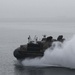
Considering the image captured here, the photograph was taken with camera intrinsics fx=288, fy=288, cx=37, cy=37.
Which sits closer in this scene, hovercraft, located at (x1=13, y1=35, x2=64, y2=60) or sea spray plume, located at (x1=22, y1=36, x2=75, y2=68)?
sea spray plume, located at (x1=22, y1=36, x2=75, y2=68)

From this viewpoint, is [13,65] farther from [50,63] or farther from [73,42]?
[73,42]

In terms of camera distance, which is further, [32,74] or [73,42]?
[73,42]

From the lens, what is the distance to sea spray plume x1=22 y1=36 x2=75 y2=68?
48812 mm

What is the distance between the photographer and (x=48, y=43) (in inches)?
2045

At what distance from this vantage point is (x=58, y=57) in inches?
1965

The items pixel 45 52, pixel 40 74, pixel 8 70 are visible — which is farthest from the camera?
pixel 45 52

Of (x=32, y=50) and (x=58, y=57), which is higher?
(x=32, y=50)

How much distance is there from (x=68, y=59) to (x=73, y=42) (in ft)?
12.0

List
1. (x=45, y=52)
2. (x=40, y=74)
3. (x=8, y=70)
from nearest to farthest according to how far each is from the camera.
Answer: (x=40, y=74), (x=8, y=70), (x=45, y=52)

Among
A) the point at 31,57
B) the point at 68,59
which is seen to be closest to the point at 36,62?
the point at 31,57

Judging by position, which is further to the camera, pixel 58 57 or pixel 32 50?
pixel 32 50

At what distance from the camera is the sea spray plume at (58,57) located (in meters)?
48.8

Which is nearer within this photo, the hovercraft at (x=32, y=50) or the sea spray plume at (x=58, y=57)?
the sea spray plume at (x=58, y=57)

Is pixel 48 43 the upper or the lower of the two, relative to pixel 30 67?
upper
